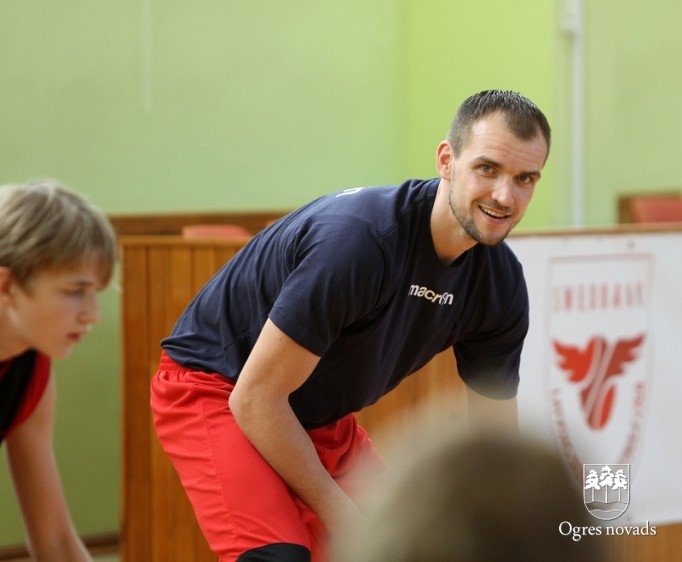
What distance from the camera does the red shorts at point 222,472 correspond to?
221cm

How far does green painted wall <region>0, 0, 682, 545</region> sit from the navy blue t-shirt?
292 centimetres

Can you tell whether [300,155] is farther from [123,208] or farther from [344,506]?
[344,506]

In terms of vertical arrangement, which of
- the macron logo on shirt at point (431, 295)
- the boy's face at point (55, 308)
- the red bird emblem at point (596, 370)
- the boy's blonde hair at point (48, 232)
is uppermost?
the boy's blonde hair at point (48, 232)

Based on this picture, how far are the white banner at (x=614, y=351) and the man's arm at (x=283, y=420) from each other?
1621mm

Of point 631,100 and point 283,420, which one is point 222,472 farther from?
point 631,100

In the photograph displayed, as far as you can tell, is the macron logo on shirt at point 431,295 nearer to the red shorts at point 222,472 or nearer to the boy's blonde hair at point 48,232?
the red shorts at point 222,472

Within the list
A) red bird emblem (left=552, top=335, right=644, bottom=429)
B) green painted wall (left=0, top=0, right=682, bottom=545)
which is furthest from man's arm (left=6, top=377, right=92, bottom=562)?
green painted wall (left=0, top=0, right=682, bottom=545)

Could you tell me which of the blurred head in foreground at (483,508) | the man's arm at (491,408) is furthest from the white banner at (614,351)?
the blurred head in foreground at (483,508)

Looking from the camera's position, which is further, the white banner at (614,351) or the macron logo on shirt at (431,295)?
the white banner at (614,351)

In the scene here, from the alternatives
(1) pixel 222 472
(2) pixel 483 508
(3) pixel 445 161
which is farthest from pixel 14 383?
(2) pixel 483 508

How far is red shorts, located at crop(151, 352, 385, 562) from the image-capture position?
7.27 ft

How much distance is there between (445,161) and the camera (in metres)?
2.33

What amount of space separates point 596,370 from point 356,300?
6.40ft

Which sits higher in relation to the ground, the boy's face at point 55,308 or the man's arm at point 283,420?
the boy's face at point 55,308
